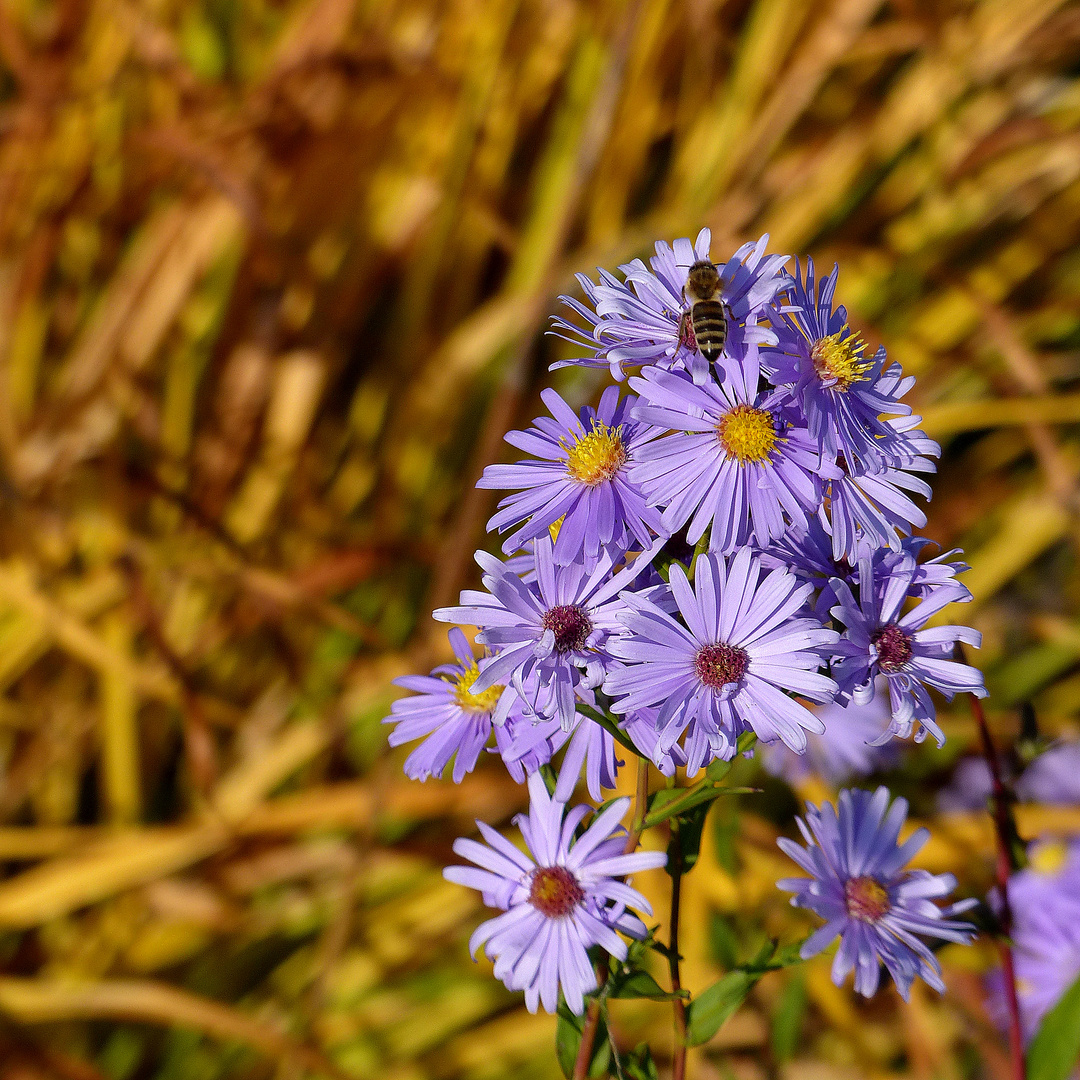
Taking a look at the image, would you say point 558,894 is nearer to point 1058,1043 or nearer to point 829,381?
point 829,381

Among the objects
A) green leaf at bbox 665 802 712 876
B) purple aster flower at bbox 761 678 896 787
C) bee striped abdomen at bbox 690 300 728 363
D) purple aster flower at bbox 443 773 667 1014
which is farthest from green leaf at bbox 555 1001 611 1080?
purple aster flower at bbox 761 678 896 787

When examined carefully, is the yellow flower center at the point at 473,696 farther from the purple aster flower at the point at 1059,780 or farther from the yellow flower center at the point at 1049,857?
the purple aster flower at the point at 1059,780

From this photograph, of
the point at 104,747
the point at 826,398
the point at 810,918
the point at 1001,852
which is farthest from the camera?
the point at 104,747

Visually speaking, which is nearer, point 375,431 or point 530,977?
point 530,977

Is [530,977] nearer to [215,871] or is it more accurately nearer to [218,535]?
[218,535]

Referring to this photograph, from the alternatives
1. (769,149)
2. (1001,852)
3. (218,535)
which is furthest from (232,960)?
(769,149)

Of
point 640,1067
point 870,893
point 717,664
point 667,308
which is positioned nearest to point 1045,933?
point 870,893
